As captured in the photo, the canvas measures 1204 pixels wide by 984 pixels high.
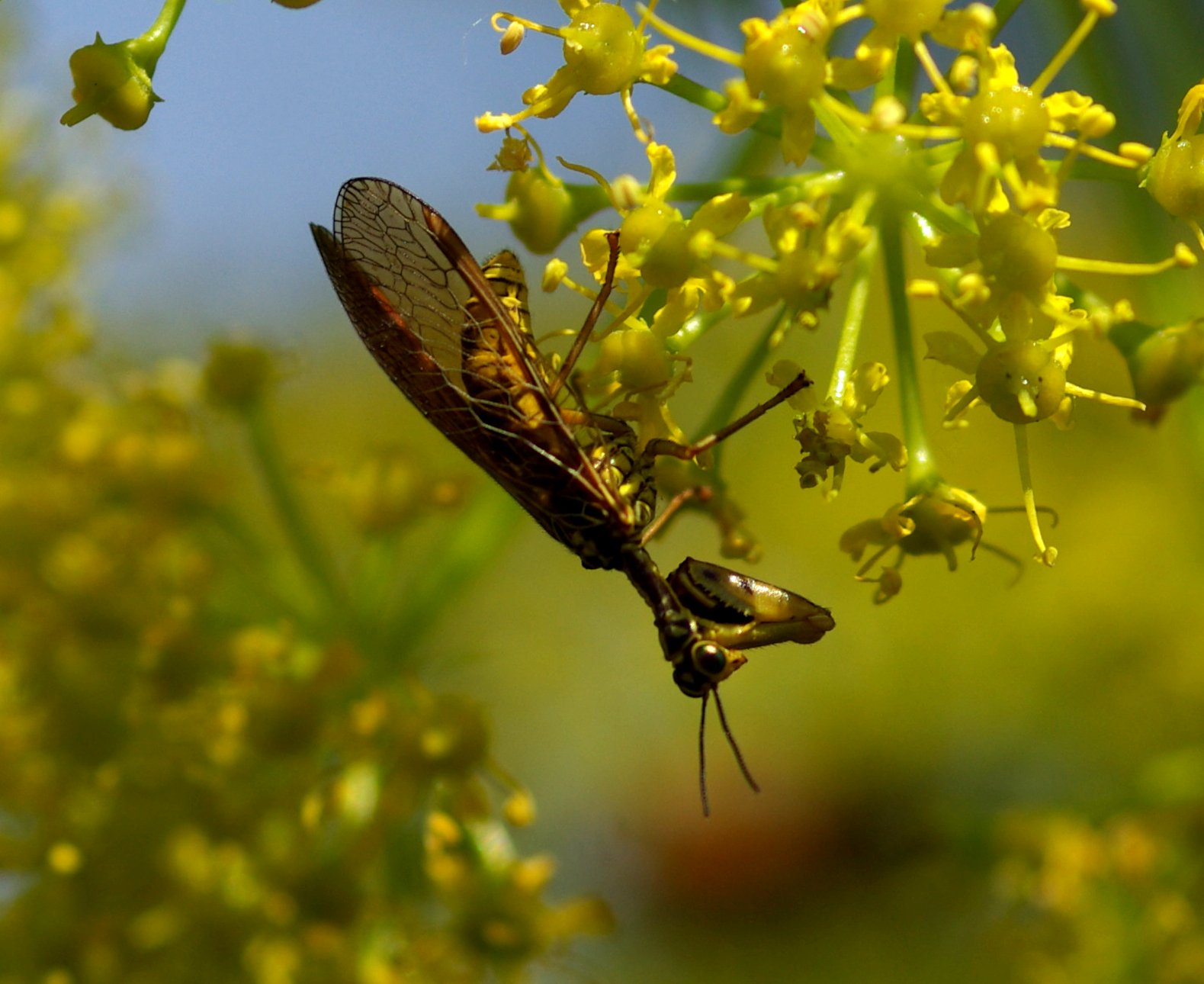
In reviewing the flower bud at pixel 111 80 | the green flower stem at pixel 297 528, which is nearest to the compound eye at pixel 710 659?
the green flower stem at pixel 297 528

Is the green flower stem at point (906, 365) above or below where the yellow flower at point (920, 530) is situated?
above

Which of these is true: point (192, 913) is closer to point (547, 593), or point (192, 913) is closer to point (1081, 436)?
point (547, 593)

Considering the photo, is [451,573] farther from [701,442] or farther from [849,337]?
[849,337]

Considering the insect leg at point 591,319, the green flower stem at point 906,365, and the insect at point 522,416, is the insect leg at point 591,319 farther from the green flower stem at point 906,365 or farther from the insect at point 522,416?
the green flower stem at point 906,365

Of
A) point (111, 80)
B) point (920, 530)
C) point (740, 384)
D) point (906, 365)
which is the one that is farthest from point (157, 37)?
point (920, 530)

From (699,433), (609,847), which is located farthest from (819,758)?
(699,433)

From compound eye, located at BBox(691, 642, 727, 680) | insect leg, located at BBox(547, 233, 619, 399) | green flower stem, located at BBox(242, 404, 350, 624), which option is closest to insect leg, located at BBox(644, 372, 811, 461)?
insect leg, located at BBox(547, 233, 619, 399)

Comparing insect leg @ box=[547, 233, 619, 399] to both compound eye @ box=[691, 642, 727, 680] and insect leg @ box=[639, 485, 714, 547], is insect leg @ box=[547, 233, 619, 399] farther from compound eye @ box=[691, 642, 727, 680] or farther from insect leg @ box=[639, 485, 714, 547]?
compound eye @ box=[691, 642, 727, 680]

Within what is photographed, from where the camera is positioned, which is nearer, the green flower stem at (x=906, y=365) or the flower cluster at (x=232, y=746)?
the green flower stem at (x=906, y=365)
